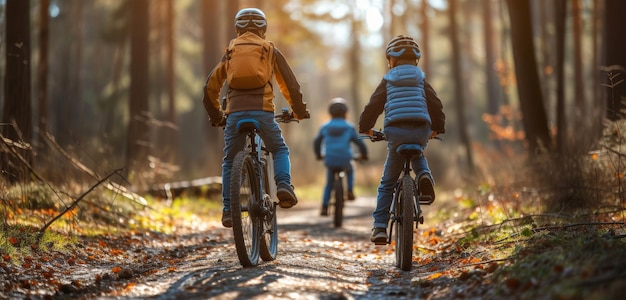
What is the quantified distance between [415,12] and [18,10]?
30.0 m

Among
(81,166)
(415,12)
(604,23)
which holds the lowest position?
(81,166)

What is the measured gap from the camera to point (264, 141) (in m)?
7.24

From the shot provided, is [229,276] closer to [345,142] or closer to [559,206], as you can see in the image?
[559,206]

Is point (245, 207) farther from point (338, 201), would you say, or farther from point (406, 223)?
point (338, 201)

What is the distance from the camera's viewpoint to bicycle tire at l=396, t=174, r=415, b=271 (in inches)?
273

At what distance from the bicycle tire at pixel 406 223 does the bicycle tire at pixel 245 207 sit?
51.4 inches

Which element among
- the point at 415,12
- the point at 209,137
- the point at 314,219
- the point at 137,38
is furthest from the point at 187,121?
the point at 314,219

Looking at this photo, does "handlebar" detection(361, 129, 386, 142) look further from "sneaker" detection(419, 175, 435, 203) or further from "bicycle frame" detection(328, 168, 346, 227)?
"bicycle frame" detection(328, 168, 346, 227)

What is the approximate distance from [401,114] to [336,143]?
5641 millimetres

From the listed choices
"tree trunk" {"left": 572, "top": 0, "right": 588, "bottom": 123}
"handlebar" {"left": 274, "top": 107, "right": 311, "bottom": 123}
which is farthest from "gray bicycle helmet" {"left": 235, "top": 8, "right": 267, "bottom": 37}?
"tree trunk" {"left": 572, "top": 0, "right": 588, "bottom": 123}

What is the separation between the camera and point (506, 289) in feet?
17.2

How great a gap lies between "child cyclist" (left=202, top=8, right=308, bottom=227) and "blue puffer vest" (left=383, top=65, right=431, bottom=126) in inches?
32.9

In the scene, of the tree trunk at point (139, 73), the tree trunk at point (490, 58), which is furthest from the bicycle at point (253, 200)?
the tree trunk at point (490, 58)

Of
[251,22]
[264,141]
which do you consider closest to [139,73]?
[251,22]
